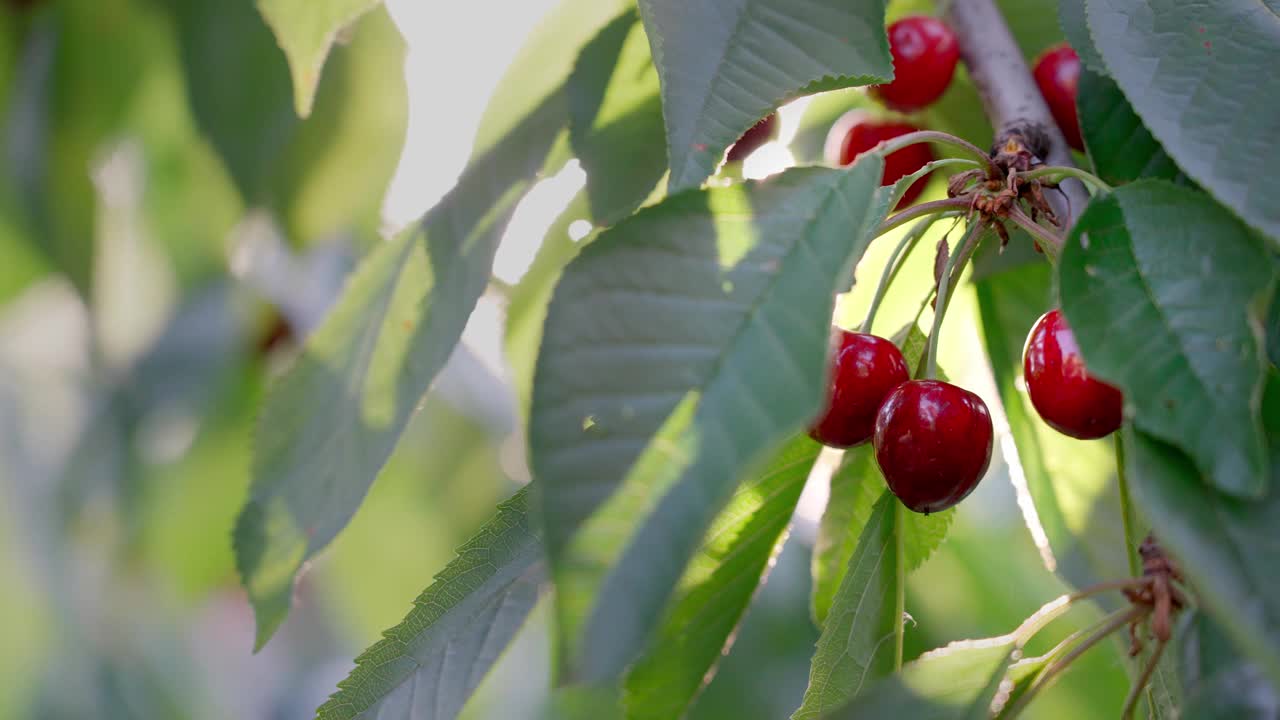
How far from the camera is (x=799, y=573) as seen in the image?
252cm

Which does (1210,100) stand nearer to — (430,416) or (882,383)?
(882,383)

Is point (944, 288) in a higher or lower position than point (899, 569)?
higher

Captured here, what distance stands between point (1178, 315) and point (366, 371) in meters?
0.56

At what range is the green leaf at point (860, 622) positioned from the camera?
2.25 feet

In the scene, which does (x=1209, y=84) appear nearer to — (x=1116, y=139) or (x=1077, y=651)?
(x=1116, y=139)

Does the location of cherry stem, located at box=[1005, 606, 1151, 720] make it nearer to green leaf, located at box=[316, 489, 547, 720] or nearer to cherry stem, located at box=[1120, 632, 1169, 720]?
cherry stem, located at box=[1120, 632, 1169, 720]

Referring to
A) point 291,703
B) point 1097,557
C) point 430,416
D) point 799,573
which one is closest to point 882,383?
point 1097,557

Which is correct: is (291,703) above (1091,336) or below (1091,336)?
below

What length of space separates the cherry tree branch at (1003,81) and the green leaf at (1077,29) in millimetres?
89

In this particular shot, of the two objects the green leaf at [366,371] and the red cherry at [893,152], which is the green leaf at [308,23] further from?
the red cherry at [893,152]

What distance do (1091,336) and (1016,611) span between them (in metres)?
1.53

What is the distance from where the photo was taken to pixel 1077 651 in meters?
0.62

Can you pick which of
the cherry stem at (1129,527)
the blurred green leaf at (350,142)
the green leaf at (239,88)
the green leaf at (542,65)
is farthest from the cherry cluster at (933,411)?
the green leaf at (239,88)

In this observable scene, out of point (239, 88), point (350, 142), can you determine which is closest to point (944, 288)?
point (350, 142)
